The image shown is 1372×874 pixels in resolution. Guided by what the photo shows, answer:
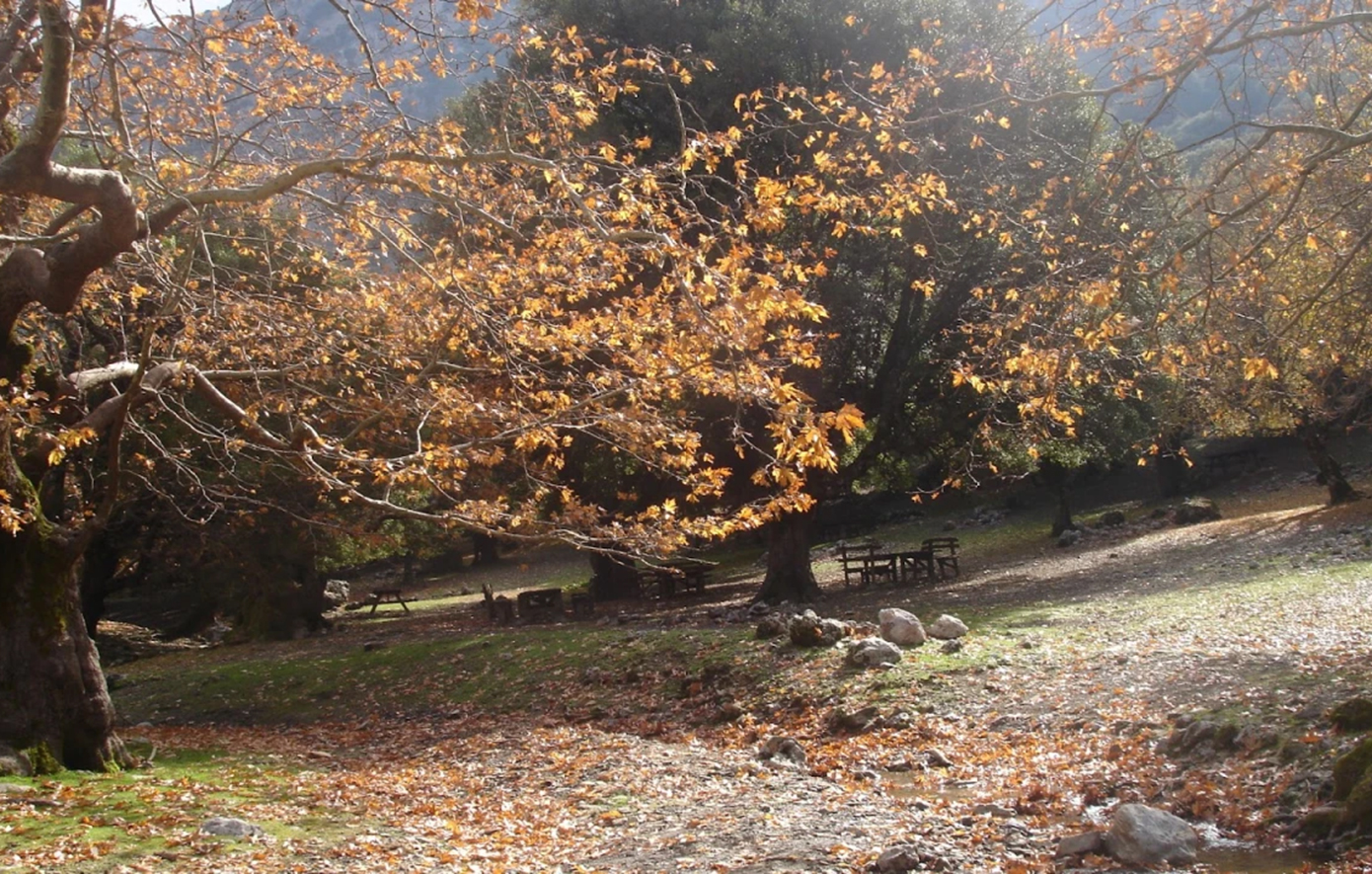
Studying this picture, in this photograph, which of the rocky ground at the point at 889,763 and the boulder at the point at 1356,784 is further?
the rocky ground at the point at 889,763

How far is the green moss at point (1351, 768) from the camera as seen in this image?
6367mm

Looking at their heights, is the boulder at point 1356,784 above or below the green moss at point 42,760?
below

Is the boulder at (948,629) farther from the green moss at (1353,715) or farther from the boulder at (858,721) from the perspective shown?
the green moss at (1353,715)

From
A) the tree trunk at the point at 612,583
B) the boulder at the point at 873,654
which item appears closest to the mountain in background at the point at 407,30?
the boulder at the point at 873,654

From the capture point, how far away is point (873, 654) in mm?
12352

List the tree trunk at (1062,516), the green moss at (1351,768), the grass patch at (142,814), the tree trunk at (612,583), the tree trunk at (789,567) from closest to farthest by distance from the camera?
the green moss at (1351,768) → the grass patch at (142,814) → the tree trunk at (789,567) → the tree trunk at (612,583) → the tree trunk at (1062,516)

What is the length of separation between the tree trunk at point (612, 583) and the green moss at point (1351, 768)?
2166 cm

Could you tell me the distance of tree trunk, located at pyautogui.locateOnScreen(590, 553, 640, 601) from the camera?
90.8 feet

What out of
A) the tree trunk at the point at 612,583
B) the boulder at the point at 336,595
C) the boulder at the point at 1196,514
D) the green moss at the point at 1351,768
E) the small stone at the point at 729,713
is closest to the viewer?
the green moss at the point at 1351,768

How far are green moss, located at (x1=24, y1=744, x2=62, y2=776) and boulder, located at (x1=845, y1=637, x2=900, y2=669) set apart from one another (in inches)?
322

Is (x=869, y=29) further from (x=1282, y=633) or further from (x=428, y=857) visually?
(x=428, y=857)

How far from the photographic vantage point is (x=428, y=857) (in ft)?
24.5

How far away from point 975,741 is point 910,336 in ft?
43.6

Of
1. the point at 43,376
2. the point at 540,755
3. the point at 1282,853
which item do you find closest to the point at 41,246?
the point at 43,376
